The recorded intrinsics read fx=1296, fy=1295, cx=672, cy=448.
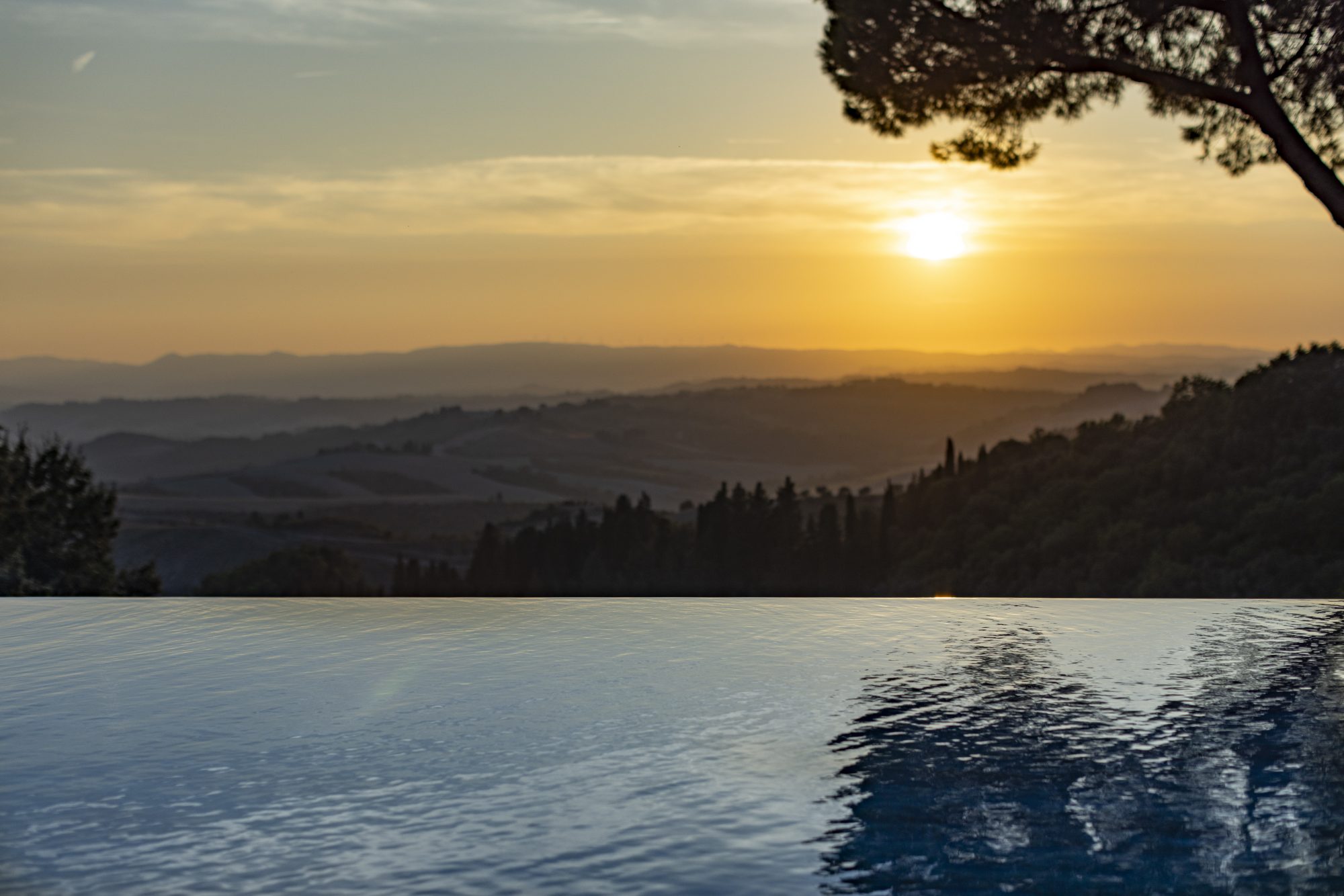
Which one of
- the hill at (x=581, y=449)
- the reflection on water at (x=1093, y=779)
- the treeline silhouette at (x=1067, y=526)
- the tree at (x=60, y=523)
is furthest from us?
the hill at (x=581, y=449)

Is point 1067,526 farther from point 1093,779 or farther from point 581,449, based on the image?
point 581,449

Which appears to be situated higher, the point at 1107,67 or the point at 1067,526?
the point at 1107,67

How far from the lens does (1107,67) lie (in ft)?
28.7

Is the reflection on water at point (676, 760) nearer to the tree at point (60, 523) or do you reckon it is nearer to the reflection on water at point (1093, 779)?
the reflection on water at point (1093, 779)

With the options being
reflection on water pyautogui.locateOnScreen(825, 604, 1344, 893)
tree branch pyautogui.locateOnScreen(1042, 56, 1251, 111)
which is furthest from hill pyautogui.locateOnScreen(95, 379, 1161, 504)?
reflection on water pyautogui.locateOnScreen(825, 604, 1344, 893)

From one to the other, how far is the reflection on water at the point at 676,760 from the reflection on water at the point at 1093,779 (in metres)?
0.01

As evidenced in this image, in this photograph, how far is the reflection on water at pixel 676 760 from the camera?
3398 millimetres

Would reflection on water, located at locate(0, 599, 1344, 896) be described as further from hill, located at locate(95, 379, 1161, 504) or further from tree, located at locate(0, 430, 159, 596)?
hill, located at locate(95, 379, 1161, 504)

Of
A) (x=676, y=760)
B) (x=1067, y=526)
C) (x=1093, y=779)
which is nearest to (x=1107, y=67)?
(x=1093, y=779)

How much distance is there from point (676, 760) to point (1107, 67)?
6.30m

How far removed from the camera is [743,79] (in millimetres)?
21922

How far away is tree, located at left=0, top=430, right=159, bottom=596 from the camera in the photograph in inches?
1192

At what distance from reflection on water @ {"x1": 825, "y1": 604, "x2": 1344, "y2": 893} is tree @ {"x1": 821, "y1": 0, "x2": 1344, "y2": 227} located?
12.0 feet

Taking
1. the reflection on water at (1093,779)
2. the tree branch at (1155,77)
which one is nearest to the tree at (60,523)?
the tree branch at (1155,77)
